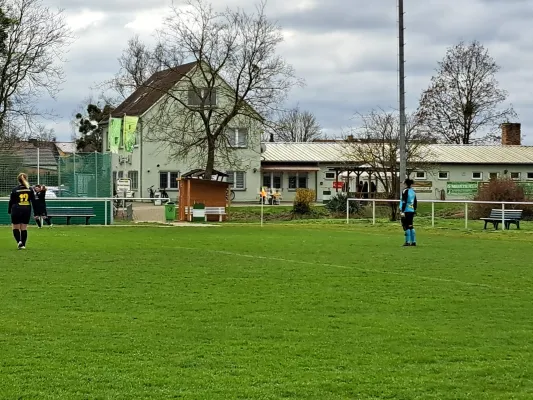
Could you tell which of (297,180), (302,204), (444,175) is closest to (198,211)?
(302,204)

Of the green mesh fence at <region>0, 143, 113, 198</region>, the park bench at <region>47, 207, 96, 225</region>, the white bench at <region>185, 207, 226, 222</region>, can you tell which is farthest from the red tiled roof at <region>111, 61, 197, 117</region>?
the park bench at <region>47, 207, 96, 225</region>

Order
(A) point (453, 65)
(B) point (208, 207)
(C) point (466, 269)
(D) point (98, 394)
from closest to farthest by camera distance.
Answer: (D) point (98, 394) → (C) point (466, 269) → (B) point (208, 207) → (A) point (453, 65)

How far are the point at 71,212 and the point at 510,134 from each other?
2171 inches

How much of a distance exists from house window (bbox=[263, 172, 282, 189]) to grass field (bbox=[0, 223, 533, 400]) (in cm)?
4915

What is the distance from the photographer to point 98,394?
23.3 feet

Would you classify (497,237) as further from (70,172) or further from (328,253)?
(70,172)

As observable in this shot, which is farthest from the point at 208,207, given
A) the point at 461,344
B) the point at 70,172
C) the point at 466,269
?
the point at 461,344

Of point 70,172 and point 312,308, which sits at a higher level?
point 70,172

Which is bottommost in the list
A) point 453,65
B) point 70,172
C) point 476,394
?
point 476,394

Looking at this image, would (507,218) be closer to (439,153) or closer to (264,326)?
(264,326)

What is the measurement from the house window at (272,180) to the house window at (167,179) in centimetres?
763

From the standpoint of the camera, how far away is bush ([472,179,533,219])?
133 feet

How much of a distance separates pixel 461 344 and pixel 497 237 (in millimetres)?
20133

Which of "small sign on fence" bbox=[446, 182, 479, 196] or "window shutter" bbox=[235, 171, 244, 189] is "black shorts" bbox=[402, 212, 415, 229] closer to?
"small sign on fence" bbox=[446, 182, 479, 196]
